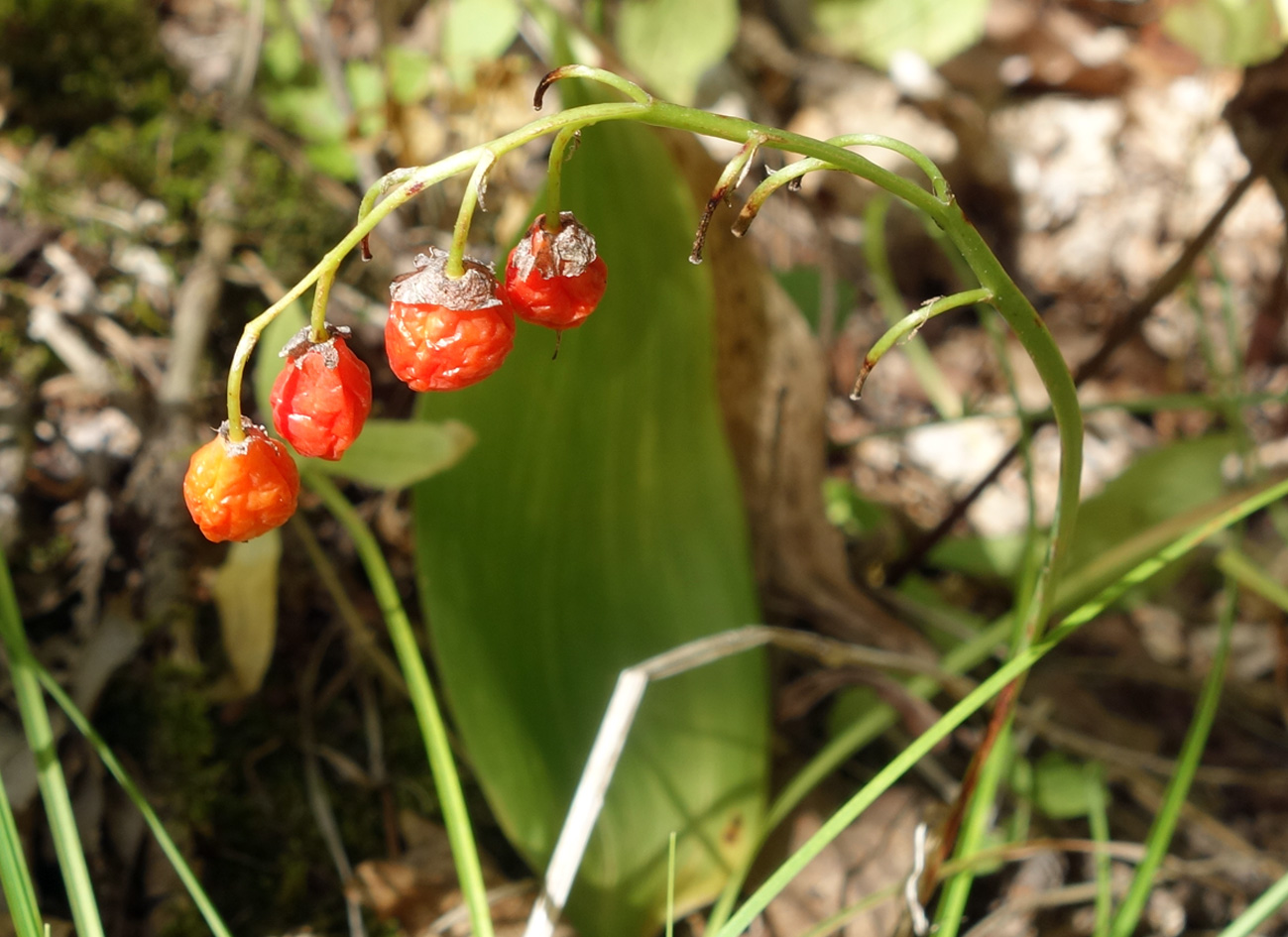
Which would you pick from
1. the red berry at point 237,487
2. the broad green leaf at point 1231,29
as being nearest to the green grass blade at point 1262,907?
the red berry at point 237,487

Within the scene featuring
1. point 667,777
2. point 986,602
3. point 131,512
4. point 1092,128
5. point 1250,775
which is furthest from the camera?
point 1092,128

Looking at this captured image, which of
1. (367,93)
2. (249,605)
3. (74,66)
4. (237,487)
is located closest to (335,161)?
(367,93)

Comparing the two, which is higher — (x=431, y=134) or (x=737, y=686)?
(x=431, y=134)

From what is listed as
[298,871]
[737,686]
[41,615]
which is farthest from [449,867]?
[41,615]

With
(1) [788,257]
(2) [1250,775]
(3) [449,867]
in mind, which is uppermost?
(1) [788,257]

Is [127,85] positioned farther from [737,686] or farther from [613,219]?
[737,686]

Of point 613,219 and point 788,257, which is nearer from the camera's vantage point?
point 613,219

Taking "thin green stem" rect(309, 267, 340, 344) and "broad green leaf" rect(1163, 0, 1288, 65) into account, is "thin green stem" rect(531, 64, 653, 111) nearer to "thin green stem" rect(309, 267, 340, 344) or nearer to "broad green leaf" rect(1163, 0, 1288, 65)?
"thin green stem" rect(309, 267, 340, 344)

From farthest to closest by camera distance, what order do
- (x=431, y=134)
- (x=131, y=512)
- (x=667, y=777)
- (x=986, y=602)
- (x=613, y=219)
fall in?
(x=431, y=134) → (x=986, y=602) → (x=131, y=512) → (x=667, y=777) → (x=613, y=219)
